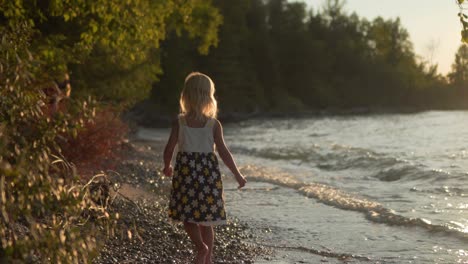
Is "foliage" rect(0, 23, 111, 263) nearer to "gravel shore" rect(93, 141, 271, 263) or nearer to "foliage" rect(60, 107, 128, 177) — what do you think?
"gravel shore" rect(93, 141, 271, 263)

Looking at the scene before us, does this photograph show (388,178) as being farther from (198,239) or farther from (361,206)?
(198,239)

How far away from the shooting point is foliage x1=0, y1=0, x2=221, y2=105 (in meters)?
10.3

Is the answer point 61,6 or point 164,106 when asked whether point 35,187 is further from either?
point 164,106

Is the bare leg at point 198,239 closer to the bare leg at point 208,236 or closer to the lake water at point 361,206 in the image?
the bare leg at point 208,236

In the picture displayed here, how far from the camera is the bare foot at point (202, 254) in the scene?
630cm

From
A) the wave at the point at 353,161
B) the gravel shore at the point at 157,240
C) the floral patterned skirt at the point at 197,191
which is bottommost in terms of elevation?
the wave at the point at 353,161

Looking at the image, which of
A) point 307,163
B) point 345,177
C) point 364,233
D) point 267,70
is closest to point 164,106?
point 267,70

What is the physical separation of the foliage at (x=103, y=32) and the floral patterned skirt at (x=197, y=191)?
1.78 metres

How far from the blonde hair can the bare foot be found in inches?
45.2

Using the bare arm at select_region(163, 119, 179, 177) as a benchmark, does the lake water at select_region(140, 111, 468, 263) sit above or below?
below

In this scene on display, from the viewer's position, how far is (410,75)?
102 meters

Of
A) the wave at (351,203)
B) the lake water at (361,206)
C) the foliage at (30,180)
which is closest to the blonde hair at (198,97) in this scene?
the foliage at (30,180)

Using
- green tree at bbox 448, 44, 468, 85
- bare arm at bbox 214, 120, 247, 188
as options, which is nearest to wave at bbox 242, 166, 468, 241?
bare arm at bbox 214, 120, 247, 188

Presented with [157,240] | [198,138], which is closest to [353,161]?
[157,240]
